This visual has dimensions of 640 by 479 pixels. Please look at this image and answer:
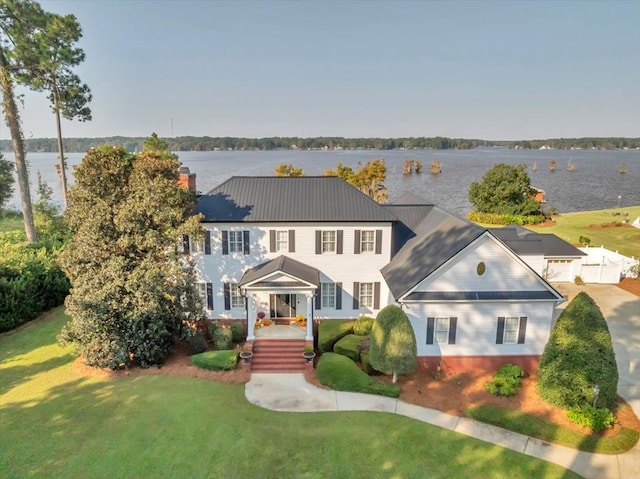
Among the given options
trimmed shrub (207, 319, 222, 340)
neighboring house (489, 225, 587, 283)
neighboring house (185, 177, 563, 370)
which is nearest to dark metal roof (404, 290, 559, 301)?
neighboring house (185, 177, 563, 370)

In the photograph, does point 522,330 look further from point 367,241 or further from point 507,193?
point 507,193

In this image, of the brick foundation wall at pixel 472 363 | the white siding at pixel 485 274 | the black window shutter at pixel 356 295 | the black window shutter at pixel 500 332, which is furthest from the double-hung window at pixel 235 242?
the black window shutter at pixel 500 332

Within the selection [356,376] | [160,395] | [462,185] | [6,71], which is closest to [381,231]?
[356,376]

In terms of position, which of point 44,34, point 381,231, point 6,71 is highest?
point 44,34

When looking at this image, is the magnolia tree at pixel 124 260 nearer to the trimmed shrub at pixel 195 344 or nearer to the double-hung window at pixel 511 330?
the trimmed shrub at pixel 195 344

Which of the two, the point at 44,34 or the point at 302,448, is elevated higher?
the point at 44,34

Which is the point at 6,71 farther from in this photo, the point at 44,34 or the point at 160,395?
the point at 160,395

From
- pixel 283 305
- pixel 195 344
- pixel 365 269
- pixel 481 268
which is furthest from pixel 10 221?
pixel 481 268
